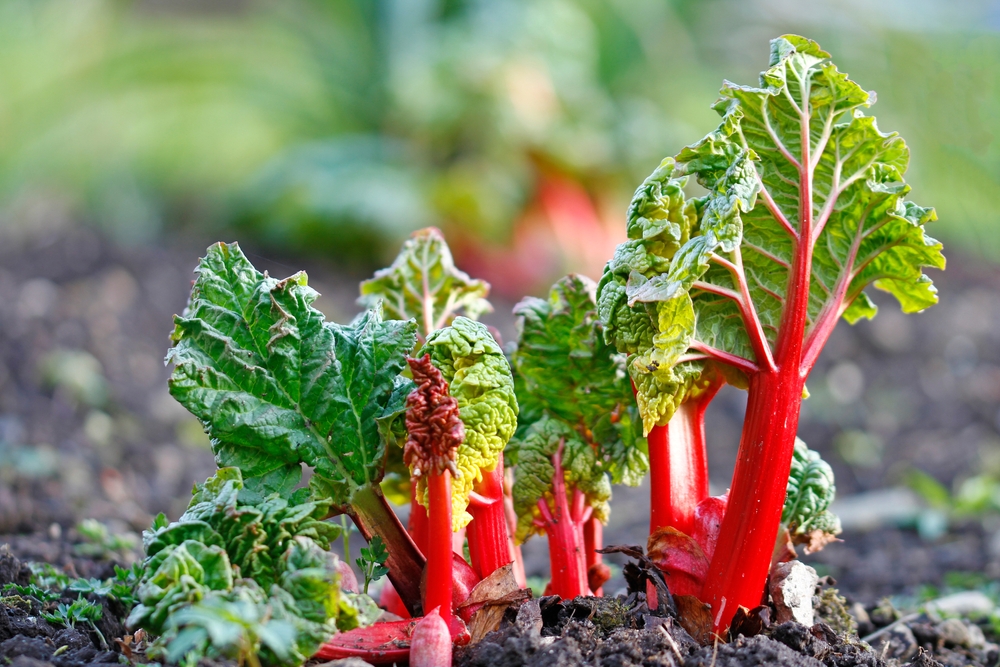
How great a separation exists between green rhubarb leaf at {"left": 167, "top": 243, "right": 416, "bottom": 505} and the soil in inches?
17.3

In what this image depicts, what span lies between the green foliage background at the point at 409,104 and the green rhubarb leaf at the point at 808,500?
197 inches

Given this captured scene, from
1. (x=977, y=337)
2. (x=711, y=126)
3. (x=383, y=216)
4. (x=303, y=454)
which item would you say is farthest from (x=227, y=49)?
(x=303, y=454)

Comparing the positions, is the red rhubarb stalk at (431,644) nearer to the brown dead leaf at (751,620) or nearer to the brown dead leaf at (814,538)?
the brown dead leaf at (751,620)

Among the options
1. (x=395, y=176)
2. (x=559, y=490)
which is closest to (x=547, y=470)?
(x=559, y=490)

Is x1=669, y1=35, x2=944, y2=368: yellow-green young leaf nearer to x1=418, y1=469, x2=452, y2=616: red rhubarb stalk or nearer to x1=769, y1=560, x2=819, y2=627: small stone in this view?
x1=769, y1=560, x2=819, y2=627: small stone

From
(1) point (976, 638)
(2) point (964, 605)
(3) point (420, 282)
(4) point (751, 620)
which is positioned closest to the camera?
(4) point (751, 620)

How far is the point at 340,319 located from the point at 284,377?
455 centimetres

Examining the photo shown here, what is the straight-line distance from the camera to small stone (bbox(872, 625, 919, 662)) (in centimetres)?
205

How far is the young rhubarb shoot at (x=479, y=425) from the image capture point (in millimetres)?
1567

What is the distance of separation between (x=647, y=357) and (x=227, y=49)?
29.9 feet

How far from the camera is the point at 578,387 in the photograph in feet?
6.25

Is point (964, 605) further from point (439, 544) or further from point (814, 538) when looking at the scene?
point (439, 544)

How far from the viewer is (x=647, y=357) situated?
1.60 m

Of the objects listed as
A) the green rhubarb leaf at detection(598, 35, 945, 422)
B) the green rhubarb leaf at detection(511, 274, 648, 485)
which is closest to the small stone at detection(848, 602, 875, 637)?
the green rhubarb leaf at detection(511, 274, 648, 485)
